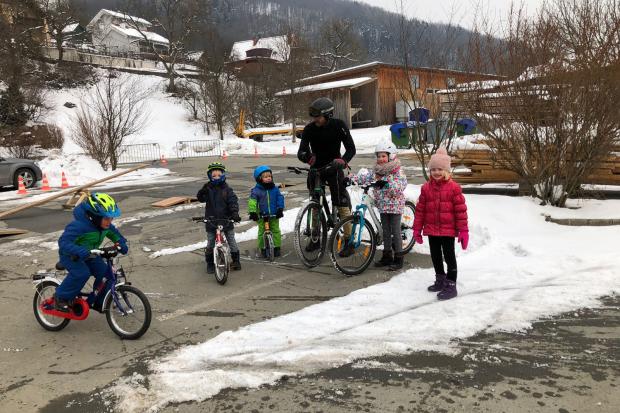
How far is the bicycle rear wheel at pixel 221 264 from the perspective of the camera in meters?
5.63

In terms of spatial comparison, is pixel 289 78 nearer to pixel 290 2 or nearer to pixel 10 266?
pixel 10 266

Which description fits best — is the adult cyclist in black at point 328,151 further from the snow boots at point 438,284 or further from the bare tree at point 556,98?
the bare tree at point 556,98

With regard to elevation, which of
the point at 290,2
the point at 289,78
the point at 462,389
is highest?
the point at 290,2

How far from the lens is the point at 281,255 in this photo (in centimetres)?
684

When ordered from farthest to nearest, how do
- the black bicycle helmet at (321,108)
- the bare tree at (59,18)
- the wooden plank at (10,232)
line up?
the bare tree at (59,18) → the wooden plank at (10,232) → the black bicycle helmet at (321,108)

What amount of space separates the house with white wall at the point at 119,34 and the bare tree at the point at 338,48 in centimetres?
2247

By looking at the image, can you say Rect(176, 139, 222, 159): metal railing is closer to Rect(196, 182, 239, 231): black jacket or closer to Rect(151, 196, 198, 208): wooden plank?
Rect(151, 196, 198, 208): wooden plank

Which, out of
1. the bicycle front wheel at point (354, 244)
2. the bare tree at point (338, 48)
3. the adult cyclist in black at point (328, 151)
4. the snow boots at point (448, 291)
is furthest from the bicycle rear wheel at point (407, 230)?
the bare tree at point (338, 48)

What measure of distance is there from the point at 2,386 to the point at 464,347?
351cm

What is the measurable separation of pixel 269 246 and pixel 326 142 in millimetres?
1623

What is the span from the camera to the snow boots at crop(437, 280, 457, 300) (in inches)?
189

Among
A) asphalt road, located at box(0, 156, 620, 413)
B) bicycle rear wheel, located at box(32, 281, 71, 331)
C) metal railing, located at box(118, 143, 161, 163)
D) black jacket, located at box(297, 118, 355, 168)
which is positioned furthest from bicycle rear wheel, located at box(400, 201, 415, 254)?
metal railing, located at box(118, 143, 161, 163)

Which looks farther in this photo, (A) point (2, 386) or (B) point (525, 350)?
(B) point (525, 350)

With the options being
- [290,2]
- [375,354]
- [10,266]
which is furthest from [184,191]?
[290,2]
